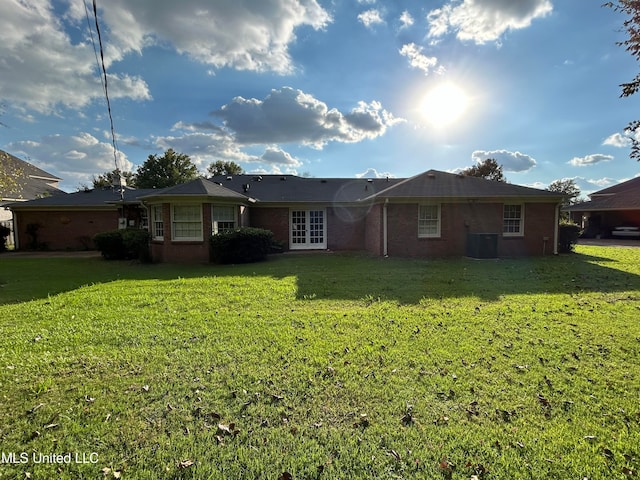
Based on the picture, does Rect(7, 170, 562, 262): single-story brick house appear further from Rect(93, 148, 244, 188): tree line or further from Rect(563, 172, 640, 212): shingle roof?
Rect(93, 148, 244, 188): tree line

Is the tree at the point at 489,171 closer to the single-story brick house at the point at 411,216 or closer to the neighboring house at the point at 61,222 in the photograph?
the single-story brick house at the point at 411,216

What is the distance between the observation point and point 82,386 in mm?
3537

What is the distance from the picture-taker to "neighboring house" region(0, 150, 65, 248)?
33.9ft

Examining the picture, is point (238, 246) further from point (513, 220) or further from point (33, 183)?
point (33, 183)

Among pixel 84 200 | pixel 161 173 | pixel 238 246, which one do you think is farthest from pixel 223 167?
pixel 238 246

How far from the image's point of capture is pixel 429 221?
1439 cm

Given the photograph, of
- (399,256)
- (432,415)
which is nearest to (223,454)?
(432,415)

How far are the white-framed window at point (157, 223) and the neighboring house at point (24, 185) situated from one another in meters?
4.59

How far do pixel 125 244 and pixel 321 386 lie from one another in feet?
46.1

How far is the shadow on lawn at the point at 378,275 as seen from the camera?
8047 millimetres

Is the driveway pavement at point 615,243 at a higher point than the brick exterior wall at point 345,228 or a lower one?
lower

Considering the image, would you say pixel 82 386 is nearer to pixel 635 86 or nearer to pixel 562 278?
pixel 635 86

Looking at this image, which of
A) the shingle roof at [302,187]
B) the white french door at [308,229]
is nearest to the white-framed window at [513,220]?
the shingle roof at [302,187]

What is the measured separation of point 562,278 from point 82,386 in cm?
1164
